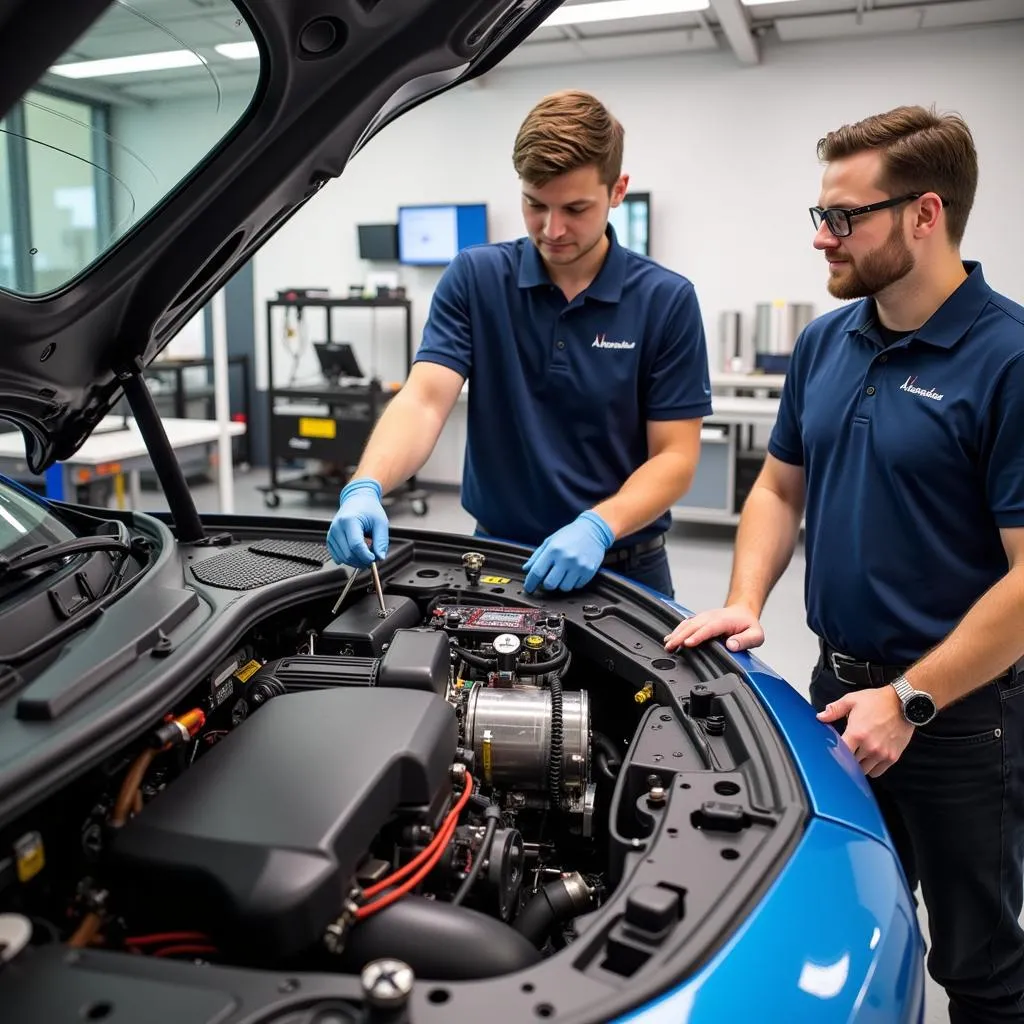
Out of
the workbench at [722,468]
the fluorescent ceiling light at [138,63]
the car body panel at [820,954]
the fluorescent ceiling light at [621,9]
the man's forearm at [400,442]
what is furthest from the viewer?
the workbench at [722,468]

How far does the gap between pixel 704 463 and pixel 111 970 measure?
521cm

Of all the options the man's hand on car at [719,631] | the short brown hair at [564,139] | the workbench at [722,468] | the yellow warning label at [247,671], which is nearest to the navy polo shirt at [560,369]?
the short brown hair at [564,139]

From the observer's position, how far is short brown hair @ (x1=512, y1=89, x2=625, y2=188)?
69.7 inches

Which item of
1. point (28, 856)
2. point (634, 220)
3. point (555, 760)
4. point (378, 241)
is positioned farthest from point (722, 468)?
point (28, 856)

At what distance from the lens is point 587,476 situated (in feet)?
6.81

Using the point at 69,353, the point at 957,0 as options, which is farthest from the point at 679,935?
the point at 957,0

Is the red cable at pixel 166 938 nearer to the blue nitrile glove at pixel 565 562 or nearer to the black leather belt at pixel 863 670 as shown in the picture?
the blue nitrile glove at pixel 565 562

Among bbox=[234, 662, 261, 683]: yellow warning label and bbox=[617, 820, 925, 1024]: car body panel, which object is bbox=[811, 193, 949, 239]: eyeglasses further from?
bbox=[234, 662, 261, 683]: yellow warning label

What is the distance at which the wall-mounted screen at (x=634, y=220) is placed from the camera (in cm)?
644

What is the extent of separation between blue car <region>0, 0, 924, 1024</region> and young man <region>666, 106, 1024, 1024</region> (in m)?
0.32

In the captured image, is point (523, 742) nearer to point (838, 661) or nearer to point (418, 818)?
point (418, 818)

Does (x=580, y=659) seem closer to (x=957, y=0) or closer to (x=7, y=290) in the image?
(x=7, y=290)

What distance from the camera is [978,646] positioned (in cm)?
136

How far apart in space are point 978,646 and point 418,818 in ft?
2.96
